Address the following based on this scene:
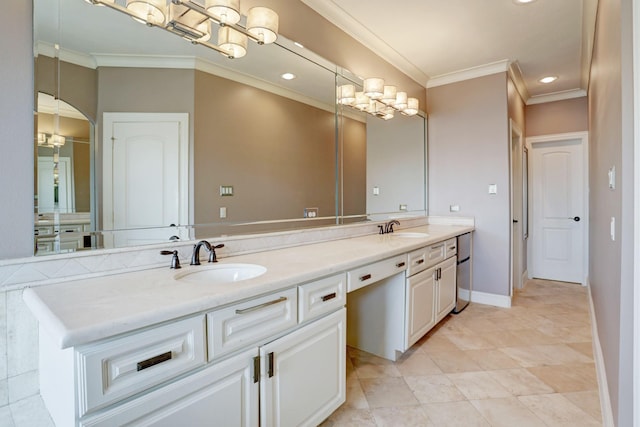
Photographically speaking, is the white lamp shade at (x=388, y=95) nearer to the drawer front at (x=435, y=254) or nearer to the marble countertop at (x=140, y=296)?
the drawer front at (x=435, y=254)

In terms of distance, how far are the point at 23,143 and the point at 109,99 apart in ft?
1.17

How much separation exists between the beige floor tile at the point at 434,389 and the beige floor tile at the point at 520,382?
33 cm

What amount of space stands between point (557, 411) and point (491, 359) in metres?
0.58

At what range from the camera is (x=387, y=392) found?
1967mm

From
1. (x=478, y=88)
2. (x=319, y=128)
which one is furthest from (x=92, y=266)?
(x=478, y=88)

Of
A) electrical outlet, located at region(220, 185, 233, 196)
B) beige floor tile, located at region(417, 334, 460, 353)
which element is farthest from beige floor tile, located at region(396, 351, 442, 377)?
electrical outlet, located at region(220, 185, 233, 196)

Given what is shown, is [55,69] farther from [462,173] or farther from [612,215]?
[462,173]

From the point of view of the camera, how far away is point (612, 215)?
1.59 m

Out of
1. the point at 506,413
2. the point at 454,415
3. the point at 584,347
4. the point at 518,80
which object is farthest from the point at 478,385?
the point at 518,80

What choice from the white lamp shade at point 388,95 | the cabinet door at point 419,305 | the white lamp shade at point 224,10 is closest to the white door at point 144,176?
the white lamp shade at point 224,10

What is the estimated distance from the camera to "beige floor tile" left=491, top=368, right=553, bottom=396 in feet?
6.52

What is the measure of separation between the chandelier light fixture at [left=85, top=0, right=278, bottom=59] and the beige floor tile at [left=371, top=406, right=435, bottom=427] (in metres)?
2.09

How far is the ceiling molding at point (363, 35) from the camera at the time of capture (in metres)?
2.37

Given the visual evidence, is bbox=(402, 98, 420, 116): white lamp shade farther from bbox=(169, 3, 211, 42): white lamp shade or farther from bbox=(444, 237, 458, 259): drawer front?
bbox=(169, 3, 211, 42): white lamp shade
